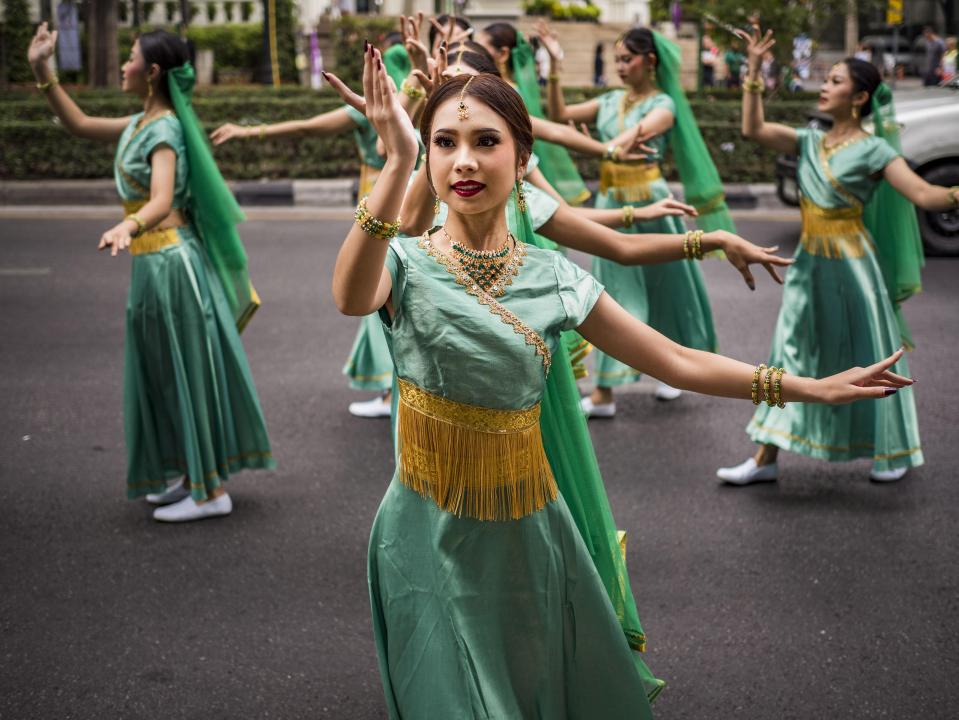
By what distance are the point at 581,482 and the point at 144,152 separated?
276 centimetres

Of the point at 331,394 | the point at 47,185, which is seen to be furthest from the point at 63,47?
the point at 331,394

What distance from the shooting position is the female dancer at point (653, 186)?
6.52m

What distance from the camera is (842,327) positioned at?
555cm

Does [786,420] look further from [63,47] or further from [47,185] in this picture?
[63,47]

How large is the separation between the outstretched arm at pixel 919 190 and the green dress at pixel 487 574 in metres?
2.69

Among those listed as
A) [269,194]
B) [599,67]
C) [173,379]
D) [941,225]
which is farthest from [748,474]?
[599,67]

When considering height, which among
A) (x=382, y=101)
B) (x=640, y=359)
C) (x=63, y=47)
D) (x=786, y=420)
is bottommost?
(x=786, y=420)

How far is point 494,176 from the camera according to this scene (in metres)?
2.71

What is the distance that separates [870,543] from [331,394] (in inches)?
128

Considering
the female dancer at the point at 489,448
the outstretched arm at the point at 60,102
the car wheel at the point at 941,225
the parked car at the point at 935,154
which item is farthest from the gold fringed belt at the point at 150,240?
the car wheel at the point at 941,225

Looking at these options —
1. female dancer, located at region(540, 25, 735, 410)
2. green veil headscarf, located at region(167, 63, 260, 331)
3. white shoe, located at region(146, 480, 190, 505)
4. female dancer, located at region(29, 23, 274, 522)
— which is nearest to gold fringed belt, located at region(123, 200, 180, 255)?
female dancer, located at region(29, 23, 274, 522)

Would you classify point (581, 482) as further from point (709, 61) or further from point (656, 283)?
point (709, 61)

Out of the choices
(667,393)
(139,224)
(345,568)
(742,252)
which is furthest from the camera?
(667,393)

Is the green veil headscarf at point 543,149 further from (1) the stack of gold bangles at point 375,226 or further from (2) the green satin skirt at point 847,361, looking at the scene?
(1) the stack of gold bangles at point 375,226
